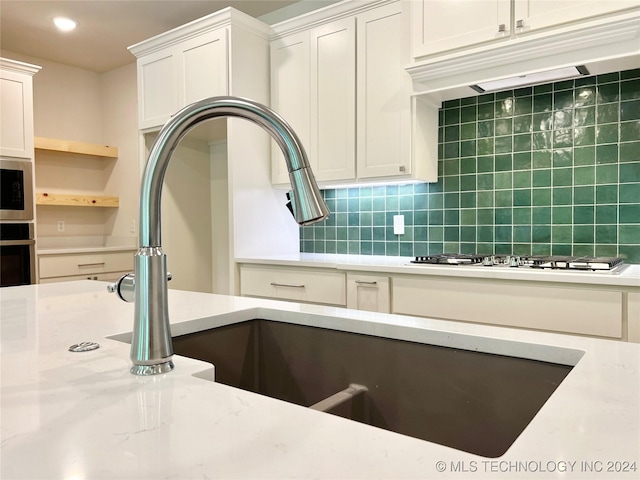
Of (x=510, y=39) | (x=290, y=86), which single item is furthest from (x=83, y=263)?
(x=510, y=39)

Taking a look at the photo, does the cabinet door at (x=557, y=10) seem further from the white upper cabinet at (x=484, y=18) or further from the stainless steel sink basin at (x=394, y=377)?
the stainless steel sink basin at (x=394, y=377)

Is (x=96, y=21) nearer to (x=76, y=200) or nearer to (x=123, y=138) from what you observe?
(x=123, y=138)

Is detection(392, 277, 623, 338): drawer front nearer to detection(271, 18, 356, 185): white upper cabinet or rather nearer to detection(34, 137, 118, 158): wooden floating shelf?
detection(271, 18, 356, 185): white upper cabinet

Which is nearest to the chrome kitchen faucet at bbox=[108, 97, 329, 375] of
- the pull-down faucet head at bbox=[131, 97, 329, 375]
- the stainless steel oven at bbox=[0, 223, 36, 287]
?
the pull-down faucet head at bbox=[131, 97, 329, 375]

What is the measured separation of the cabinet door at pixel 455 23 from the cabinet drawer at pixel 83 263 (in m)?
3.14

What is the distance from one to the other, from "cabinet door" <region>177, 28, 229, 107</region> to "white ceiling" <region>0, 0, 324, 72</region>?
50 centimetres

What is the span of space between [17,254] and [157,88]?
1627mm

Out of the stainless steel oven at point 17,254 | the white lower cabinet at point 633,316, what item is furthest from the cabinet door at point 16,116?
the white lower cabinet at point 633,316

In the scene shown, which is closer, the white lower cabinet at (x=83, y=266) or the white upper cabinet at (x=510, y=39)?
the white upper cabinet at (x=510, y=39)

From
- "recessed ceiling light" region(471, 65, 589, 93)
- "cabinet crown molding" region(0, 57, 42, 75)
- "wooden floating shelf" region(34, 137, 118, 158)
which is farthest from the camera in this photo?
"wooden floating shelf" region(34, 137, 118, 158)

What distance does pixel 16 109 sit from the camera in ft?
12.4

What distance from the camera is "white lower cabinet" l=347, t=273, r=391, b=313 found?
8.06 feet

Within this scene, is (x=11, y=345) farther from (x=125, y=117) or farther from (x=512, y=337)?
(x=125, y=117)

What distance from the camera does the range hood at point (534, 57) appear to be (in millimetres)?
1999
